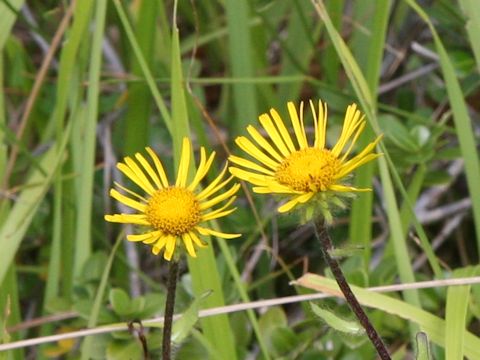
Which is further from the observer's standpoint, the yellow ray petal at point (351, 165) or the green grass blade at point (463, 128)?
the green grass blade at point (463, 128)

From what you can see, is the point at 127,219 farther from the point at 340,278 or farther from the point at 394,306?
the point at 394,306

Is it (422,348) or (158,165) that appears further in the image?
(158,165)

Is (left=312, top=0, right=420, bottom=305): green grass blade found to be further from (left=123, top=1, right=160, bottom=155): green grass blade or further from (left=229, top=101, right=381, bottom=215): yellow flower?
(left=123, top=1, right=160, bottom=155): green grass blade

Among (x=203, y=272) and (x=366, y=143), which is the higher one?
(x=366, y=143)

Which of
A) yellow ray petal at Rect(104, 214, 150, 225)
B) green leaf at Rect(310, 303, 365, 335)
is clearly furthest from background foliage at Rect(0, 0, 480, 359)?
yellow ray petal at Rect(104, 214, 150, 225)

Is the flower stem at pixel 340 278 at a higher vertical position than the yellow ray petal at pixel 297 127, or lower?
lower

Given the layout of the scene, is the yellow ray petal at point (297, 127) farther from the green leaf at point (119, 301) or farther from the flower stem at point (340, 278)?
the green leaf at point (119, 301)

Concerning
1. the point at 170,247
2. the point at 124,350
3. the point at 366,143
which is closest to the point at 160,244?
the point at 170,247

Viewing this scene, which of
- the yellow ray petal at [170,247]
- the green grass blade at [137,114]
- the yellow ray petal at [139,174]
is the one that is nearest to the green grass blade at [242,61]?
the green grass blade at [137,114]
